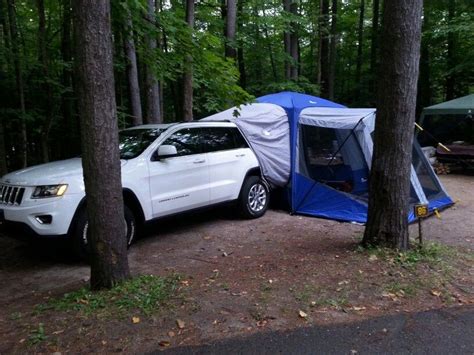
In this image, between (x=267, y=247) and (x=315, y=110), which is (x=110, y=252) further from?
(x=315, y=110)

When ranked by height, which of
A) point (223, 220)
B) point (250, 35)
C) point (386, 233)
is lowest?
point (223, 220)

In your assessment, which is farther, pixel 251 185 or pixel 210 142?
pixel 251 185

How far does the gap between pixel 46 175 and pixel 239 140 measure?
380 cm

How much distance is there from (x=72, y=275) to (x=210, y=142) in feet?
11.0

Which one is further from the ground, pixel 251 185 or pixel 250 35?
pixel 250 35

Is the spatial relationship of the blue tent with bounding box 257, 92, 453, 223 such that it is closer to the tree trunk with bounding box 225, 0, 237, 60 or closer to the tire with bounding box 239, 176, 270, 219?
the tire with bounding box 239, 176, 270, 219

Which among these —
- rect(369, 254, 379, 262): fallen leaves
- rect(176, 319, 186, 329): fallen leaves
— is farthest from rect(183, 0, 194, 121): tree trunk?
rect(176, 319, 186, 329): fallen leaves

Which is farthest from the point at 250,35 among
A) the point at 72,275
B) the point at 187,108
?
the point at 72,275

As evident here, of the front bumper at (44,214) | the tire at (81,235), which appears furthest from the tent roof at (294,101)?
the front bumper at (44,214)

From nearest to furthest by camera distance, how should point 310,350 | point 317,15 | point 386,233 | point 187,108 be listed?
point 310,350
point 386,233
point 187,108
point 317,15

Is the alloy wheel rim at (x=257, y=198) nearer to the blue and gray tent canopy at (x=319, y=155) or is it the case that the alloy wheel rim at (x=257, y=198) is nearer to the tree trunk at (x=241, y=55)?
the blue and gray tent canopy at (x=319, y=155)

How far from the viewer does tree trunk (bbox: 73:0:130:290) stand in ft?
13.2

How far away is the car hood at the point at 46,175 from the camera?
17.8ft

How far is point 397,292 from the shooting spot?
429 centimetres
